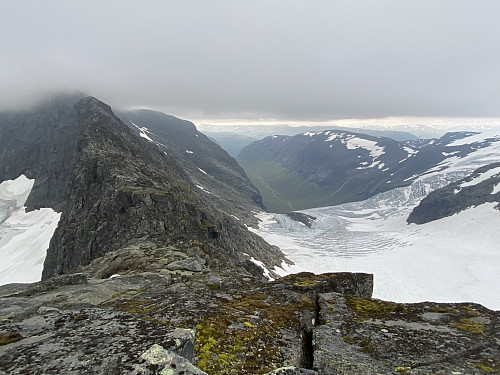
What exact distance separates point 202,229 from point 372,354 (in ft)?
138

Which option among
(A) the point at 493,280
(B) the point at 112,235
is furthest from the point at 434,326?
(A) the point at 493,280

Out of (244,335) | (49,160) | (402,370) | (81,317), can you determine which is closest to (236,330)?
Result: (244,335)

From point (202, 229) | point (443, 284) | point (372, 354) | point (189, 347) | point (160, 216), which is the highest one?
point (189, 347)

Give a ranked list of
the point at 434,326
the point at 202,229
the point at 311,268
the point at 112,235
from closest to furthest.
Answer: the point at 434,326 → the point at 112,235 → the point at 202,229 → the point at 311,268

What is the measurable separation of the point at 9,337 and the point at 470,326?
13206mm

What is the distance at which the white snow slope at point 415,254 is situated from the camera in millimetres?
93562

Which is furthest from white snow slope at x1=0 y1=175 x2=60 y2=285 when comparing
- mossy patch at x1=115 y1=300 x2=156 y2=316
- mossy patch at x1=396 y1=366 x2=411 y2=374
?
mossy patch at x1=396 y1=366 x2=411 y2=374

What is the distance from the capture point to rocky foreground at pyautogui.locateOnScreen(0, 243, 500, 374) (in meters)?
5.51

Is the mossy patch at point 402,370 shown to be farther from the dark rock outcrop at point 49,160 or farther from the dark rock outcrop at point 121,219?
the dark rock outcrop at point 49,160

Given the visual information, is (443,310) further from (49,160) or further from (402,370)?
(49,160)

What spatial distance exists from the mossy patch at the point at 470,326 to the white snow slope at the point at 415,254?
74.6m

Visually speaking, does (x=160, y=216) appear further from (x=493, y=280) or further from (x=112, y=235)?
(x=493, y=280)

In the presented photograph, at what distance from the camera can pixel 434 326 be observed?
9680 millimetres

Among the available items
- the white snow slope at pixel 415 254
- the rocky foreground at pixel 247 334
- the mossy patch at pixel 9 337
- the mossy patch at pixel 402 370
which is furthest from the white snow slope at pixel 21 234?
the mossy patch at pixel 402 370
